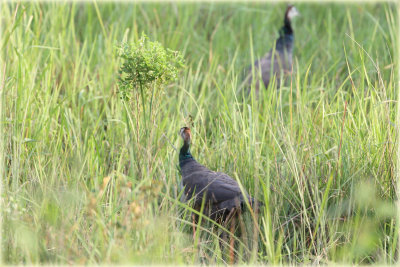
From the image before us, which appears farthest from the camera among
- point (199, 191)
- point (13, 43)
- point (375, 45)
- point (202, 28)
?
point (202, 28)

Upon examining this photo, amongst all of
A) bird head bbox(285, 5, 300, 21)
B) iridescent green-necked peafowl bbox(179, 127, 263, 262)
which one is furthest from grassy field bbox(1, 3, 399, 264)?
bird head bbox(285, 5, 300, 21)

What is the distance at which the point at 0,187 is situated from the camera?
3.10m

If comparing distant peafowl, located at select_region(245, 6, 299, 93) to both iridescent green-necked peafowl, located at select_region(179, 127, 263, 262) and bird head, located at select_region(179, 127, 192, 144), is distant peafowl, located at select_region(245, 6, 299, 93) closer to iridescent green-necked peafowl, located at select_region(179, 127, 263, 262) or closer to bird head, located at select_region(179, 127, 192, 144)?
bird head, located at select_region(179, 127, 192, 144)

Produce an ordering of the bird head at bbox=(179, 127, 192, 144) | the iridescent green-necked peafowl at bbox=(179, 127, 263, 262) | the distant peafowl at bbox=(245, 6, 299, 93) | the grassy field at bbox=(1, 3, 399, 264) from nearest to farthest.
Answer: the grassy field at bbox=(1, 3, 399, 264) < the iridescent green-necked peafowl at bbox=(179, 127, 263, 262) < the bird head at bbox=(179, 127, 192, 144) < the distant peafowl at bbox=(245, 6, 299, 93)

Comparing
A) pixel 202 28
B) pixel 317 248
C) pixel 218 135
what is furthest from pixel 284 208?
pixel 202 28

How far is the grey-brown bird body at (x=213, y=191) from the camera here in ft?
10.5


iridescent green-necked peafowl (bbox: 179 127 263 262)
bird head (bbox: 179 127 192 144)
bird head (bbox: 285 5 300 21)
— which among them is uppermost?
bird head (bbox: 285 5 300 21)

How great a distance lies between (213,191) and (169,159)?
0.55 metres

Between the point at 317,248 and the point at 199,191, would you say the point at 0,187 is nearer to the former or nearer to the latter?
the point at 199,191

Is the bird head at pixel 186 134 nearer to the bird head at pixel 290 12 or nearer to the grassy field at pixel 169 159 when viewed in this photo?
the grassy field at pixel 169 159

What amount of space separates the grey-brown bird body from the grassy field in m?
0.12

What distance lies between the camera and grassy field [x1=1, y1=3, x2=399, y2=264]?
8.68 feet

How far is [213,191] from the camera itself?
3.28 meters

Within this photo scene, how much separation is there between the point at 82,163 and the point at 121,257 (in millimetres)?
1405
